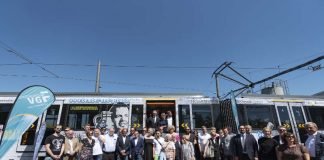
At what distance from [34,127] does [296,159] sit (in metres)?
8.69

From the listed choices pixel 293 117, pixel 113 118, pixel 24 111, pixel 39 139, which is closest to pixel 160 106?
pixel 113 118

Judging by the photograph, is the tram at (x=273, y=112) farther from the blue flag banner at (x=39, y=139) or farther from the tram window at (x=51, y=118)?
the blue flag banner at (x=39, y=139)

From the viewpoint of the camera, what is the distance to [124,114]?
32.0 feet

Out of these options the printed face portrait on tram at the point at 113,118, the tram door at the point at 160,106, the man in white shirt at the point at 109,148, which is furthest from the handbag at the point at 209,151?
the printed face portrait on tram at the point at 113,118

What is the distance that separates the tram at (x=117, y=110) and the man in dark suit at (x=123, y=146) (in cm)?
183

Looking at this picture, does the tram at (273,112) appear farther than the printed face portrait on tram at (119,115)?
Yes

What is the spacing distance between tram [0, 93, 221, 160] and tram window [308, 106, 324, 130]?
4.32 m

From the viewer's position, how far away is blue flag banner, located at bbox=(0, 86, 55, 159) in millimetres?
7660

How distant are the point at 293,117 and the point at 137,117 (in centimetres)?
656

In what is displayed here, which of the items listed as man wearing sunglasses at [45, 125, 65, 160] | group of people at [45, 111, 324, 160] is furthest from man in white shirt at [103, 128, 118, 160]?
man wearing sunglasses at [45, 125, 65, 160]

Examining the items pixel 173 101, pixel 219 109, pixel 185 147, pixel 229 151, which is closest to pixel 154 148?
pixel 185 147

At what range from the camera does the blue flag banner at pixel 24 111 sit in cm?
766

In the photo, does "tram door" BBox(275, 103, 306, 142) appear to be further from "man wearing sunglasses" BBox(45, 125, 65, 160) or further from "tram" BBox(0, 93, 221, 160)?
"man wearing sunglasses" BBox(45, 125, 65, 160)

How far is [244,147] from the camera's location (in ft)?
22.6
